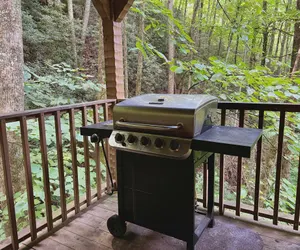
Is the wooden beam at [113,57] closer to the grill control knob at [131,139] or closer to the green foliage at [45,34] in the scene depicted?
the grill control knob at [131,139]

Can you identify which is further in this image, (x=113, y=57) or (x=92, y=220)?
(x=113, y=57)

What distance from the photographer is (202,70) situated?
328 cm

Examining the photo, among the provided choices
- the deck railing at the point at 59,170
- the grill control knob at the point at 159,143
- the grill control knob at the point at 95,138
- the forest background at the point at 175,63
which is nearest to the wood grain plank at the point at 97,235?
the deck railing at the point at 59,170

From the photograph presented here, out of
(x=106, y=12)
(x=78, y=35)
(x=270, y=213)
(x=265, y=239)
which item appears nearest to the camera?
(x=265, y=239)

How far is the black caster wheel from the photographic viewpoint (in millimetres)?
1941

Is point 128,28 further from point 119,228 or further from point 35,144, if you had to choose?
point 119,228

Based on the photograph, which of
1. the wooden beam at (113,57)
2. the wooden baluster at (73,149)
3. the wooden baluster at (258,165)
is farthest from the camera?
the wooden beam at (113,57)

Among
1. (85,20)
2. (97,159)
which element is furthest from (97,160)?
(85,20)

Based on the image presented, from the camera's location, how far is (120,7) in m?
2.52

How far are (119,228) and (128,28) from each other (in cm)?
775

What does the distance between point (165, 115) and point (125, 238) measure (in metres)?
1.16

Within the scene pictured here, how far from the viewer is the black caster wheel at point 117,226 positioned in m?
1.94

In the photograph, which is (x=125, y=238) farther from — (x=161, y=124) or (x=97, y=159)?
(x=161, y=124)

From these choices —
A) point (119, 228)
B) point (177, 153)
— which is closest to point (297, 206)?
point (177, 153)
